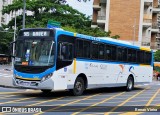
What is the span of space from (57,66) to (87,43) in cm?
271

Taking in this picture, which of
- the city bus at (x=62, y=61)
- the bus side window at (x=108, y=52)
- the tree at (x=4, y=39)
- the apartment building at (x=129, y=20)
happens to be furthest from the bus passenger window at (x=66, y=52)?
the tree at (x=4, y=39)

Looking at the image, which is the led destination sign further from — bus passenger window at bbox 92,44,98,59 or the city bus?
bus passenger window at bbox 92,44,98,59

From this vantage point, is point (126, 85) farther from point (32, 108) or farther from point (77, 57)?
point (32, 108)

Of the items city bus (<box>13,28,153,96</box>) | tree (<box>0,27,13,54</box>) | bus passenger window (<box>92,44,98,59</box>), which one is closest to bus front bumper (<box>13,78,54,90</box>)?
city bus (<box>13,28,153,96</box>)

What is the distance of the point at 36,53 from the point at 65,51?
1314mm

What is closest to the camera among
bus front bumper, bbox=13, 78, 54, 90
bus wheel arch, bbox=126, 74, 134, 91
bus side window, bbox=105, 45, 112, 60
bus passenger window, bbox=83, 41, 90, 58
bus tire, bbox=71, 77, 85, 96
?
bus front bumper, bbox=13, 78, 54, 90

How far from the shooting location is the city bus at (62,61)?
51.0ft

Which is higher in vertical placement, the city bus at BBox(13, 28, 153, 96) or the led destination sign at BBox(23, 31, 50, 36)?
the led destination sign at BBox(23, 31, 50, 36)

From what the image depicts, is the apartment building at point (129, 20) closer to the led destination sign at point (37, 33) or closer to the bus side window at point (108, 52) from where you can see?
the bus side window at point (108, 52)

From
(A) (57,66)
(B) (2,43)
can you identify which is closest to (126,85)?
(A) (57,66)

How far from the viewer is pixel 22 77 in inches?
622

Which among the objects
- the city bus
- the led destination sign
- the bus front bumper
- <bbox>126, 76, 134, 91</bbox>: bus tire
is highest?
the led destination sign

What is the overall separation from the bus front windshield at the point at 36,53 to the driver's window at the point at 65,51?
0.48 m

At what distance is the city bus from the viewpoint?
1555 cm
